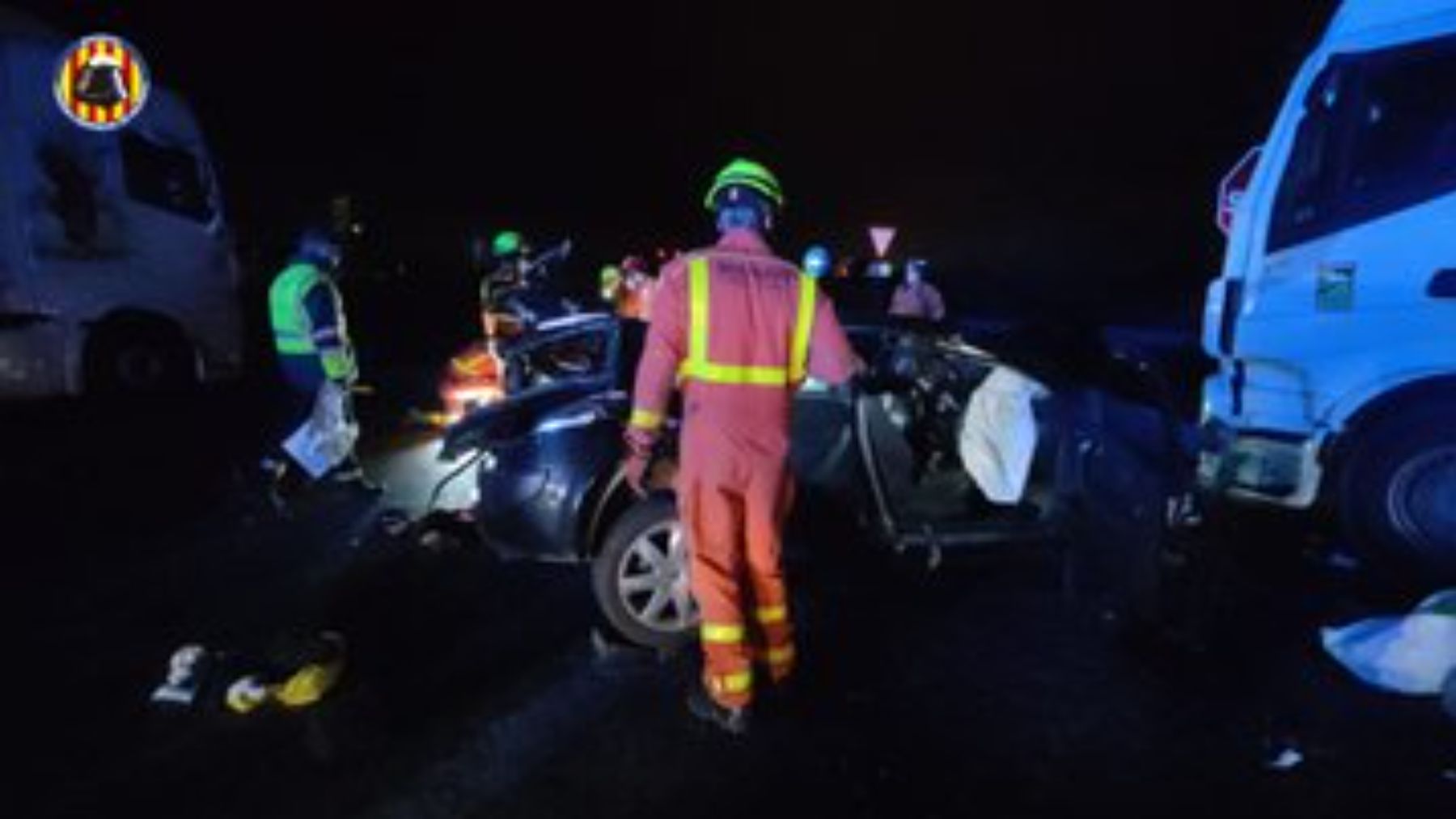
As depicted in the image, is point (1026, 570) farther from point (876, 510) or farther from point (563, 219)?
point (563, 219)

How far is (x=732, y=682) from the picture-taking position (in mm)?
3705

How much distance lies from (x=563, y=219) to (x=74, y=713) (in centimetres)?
3085

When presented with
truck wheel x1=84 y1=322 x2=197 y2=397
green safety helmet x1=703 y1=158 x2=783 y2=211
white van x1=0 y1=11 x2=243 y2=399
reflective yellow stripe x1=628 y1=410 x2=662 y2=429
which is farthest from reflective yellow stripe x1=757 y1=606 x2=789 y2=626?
truck wheel x1=84 y1=322 x2=197 y2=397

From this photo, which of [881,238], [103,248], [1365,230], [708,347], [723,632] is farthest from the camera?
[881,238]

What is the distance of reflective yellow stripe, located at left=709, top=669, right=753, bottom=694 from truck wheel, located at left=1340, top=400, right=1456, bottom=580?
138 inches

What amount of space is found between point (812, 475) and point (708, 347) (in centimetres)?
126

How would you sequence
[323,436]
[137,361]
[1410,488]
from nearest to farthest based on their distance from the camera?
1. [1410,488]
2. [323,436]
3. [137,361]

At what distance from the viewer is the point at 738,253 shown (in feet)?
11.9

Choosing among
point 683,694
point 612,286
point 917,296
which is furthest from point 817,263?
point 683,694

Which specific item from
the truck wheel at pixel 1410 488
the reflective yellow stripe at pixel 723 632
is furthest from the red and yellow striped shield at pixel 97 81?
the truck wheel at pixel 1410 488

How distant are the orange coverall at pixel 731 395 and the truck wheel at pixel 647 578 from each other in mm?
664

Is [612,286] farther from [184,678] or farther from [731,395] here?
[731,395]

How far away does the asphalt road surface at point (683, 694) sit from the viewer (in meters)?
3.38

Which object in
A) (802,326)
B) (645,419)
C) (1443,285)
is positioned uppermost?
(1443,285)
